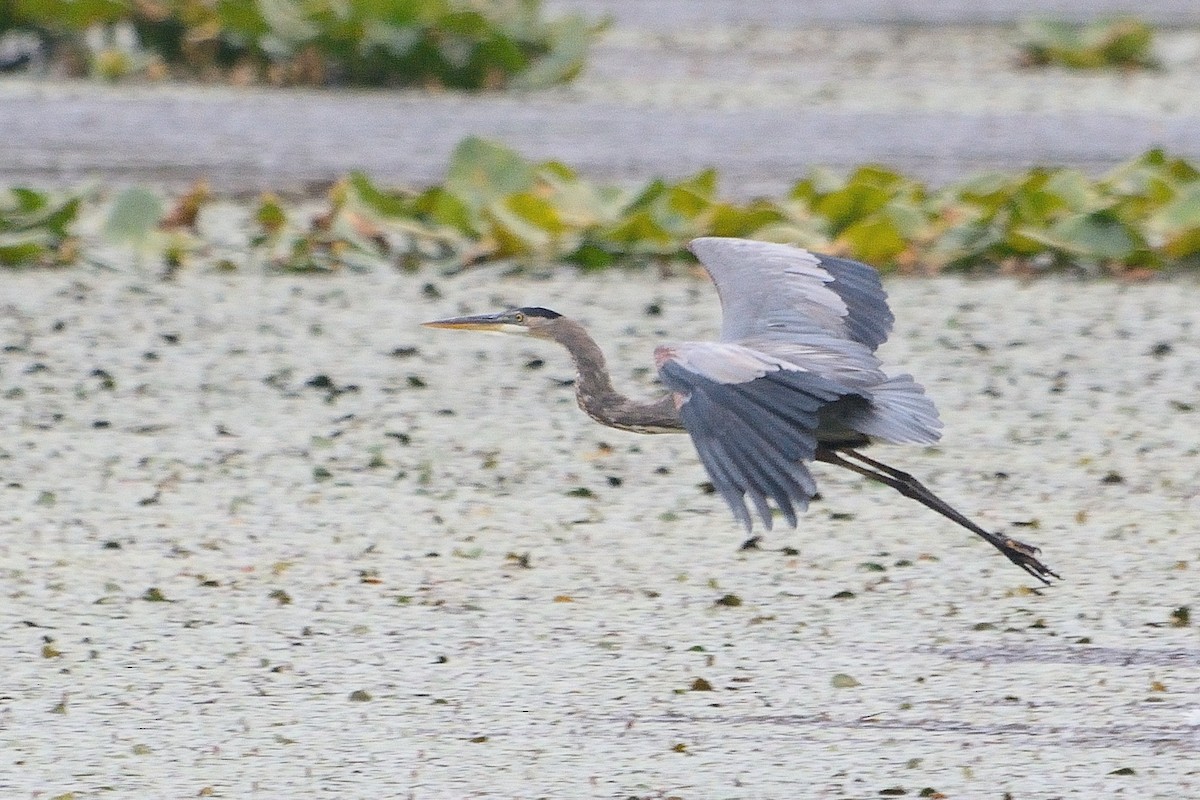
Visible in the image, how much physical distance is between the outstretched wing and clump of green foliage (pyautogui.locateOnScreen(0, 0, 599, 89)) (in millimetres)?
6974

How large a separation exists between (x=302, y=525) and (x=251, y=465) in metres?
0.45

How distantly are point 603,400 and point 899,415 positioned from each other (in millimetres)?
557

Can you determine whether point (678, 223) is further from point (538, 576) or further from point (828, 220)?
point (538, 576)

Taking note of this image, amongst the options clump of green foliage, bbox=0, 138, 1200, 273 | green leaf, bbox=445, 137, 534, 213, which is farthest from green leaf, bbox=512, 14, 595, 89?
clump of green foliage, bbox=0, 138, 1200, 273

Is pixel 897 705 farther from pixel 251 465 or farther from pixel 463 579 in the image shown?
pixel 251 465

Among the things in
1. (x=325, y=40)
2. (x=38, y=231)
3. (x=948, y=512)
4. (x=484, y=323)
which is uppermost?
(x=325, y=40)

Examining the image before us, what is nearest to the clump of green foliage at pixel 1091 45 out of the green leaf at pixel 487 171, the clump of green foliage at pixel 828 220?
the clump of green foliage at pixel 828 220

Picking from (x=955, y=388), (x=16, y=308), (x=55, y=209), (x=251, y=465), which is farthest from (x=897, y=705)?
(x=55, y=209)

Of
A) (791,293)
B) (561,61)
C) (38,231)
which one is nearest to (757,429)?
(791,293)

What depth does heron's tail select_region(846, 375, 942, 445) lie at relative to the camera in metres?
3.59

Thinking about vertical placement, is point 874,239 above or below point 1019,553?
above

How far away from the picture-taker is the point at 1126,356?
566 centimetres

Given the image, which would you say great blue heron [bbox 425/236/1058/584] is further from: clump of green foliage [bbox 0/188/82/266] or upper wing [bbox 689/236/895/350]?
clump of green foliage [bbox 0/188/82/266]

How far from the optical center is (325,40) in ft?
34.6
